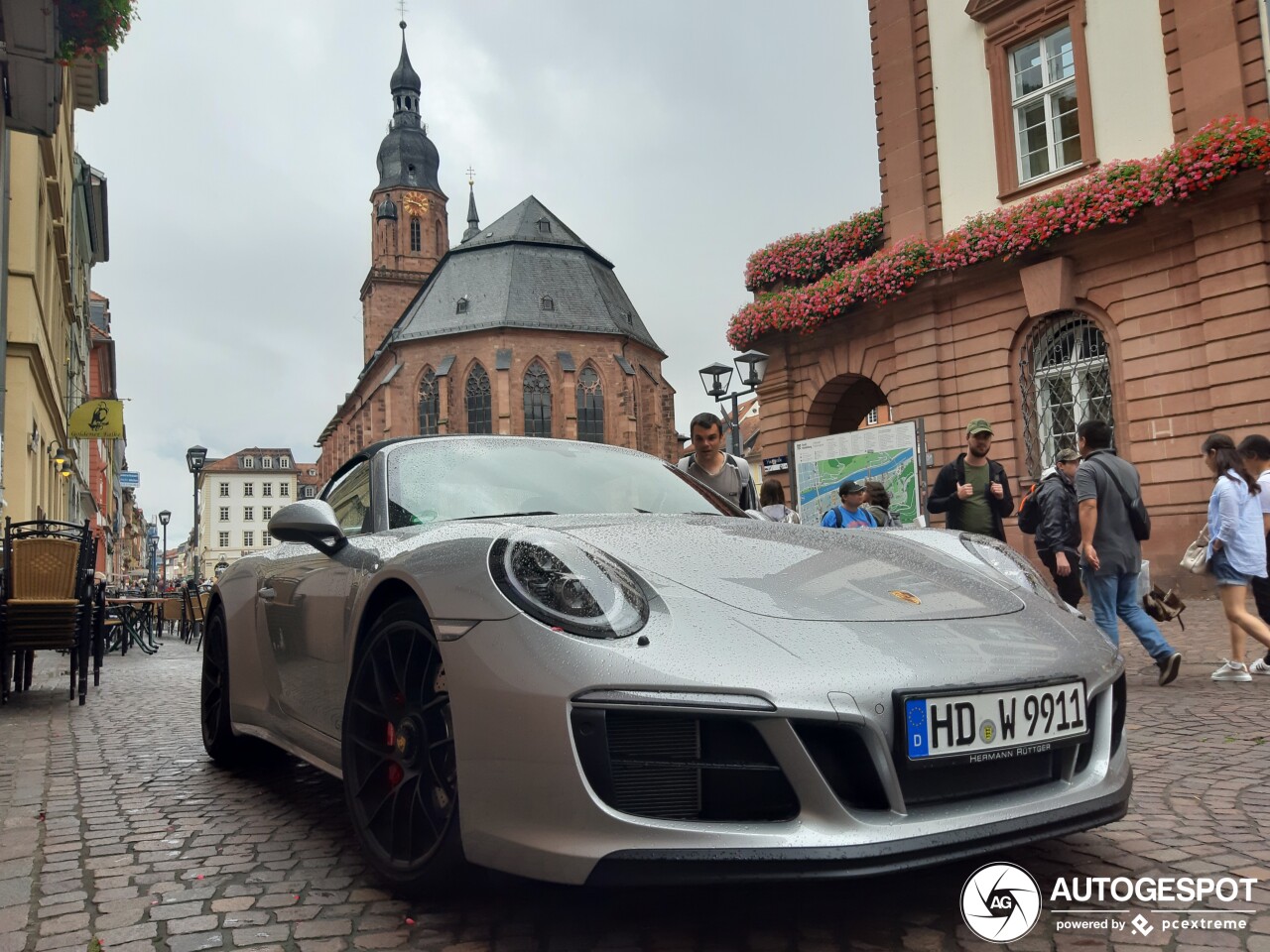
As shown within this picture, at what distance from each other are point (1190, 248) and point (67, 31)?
501 inches

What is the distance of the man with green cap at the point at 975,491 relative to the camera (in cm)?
759

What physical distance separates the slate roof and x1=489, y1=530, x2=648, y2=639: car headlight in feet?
193

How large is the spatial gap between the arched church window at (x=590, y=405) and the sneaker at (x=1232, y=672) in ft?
175

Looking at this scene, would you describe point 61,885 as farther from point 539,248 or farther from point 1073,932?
point 539,248

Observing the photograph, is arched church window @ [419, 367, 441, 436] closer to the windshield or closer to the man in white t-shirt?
the man in white t-shirt

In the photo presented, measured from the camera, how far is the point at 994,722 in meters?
2.15

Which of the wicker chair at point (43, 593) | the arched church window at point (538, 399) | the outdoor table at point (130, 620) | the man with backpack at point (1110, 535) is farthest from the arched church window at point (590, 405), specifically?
the man with backpack at point (1110, 535)

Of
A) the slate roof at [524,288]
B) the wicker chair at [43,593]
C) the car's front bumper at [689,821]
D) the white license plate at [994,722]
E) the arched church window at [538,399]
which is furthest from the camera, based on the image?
the slate roof at [524,288]

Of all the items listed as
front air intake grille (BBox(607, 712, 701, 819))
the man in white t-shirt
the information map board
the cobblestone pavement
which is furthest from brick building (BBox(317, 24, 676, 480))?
front air intake grille (BBox(607, 712, 701, 819))

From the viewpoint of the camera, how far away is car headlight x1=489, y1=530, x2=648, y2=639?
2.18 meters

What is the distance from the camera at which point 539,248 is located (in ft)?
226

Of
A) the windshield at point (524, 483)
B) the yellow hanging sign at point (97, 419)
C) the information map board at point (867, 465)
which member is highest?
the yellow hanging sign at point (97, 419)

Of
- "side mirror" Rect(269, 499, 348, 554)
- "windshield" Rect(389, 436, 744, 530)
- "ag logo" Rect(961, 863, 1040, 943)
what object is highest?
"windshield" Rect(389, 436, 744, 530)

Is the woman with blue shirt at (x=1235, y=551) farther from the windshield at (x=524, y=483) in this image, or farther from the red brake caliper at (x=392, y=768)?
the red brake caliper at (x=392, y=768)
